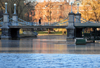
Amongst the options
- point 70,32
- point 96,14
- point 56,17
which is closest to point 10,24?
point 70,32

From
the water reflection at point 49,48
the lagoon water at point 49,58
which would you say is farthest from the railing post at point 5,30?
the lagoon water at point 49,58

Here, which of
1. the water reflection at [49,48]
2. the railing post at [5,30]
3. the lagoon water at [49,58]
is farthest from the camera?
the railing post at [5,30]

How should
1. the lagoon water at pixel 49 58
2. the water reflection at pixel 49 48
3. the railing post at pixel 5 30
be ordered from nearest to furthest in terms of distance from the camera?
the lagoon water at pixel 49 58
the water reflection at pixel 49 48
the railing post at pixel 5 30

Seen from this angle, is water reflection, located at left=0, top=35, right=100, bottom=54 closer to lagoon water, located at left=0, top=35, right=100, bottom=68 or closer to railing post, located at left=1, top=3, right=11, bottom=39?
lagoon water, located at left=0, top=35, right=100, bottom=68

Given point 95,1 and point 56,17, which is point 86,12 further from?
point 56,17

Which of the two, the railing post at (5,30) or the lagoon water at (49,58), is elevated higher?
the railing post at (5,30)

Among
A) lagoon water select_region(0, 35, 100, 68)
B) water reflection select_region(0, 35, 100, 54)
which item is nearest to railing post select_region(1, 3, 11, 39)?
water reflection select_region(0, 35, 100, 54)

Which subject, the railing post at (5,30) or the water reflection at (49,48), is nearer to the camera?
the water reflection at (49,48)

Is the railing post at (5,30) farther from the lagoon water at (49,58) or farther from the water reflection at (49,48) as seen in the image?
the lagoon water at (49,58)

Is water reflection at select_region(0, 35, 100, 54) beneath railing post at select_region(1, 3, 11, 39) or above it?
beneath

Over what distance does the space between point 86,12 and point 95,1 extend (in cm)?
415

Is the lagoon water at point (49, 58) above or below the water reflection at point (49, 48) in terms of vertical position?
above

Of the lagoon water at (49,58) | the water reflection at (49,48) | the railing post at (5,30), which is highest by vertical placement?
the railing post at (5,30)

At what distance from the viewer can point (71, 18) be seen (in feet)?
132
